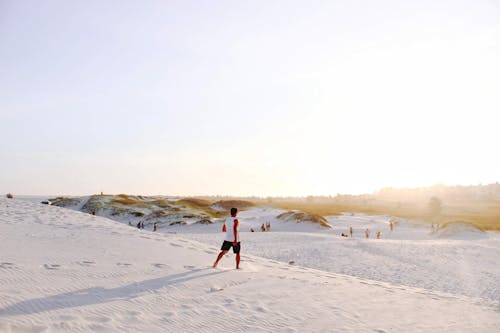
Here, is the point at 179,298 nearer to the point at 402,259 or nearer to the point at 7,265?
the point at 7,265

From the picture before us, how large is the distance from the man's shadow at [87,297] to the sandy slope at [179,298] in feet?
0.06

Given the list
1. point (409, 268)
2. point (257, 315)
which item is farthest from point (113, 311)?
point (409, 268)

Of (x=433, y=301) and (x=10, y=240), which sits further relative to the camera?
(x=10, y=240)

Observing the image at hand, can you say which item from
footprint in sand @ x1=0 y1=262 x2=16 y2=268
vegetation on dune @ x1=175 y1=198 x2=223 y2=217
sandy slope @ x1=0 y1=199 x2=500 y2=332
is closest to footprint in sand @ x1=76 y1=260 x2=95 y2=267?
sandy slope @ x1=0 y1=199 x2=500 y2=332

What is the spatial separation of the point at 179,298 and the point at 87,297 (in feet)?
6.54

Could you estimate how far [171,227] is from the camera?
44688 mm

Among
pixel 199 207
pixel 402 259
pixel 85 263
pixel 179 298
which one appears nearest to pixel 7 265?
pixel 85 263

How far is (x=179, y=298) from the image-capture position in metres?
8.75

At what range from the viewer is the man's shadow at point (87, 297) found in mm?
7094

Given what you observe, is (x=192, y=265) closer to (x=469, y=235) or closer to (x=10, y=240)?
(x=10, y=240)

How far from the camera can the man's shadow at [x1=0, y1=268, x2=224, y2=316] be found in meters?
7.09

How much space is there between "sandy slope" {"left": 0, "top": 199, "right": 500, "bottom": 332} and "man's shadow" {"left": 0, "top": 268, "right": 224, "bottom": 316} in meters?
0.02

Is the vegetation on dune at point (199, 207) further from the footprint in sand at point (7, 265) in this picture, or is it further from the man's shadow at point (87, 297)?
the man's shadow at point (87, 297)

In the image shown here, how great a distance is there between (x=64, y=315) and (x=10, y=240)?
8317 mm
